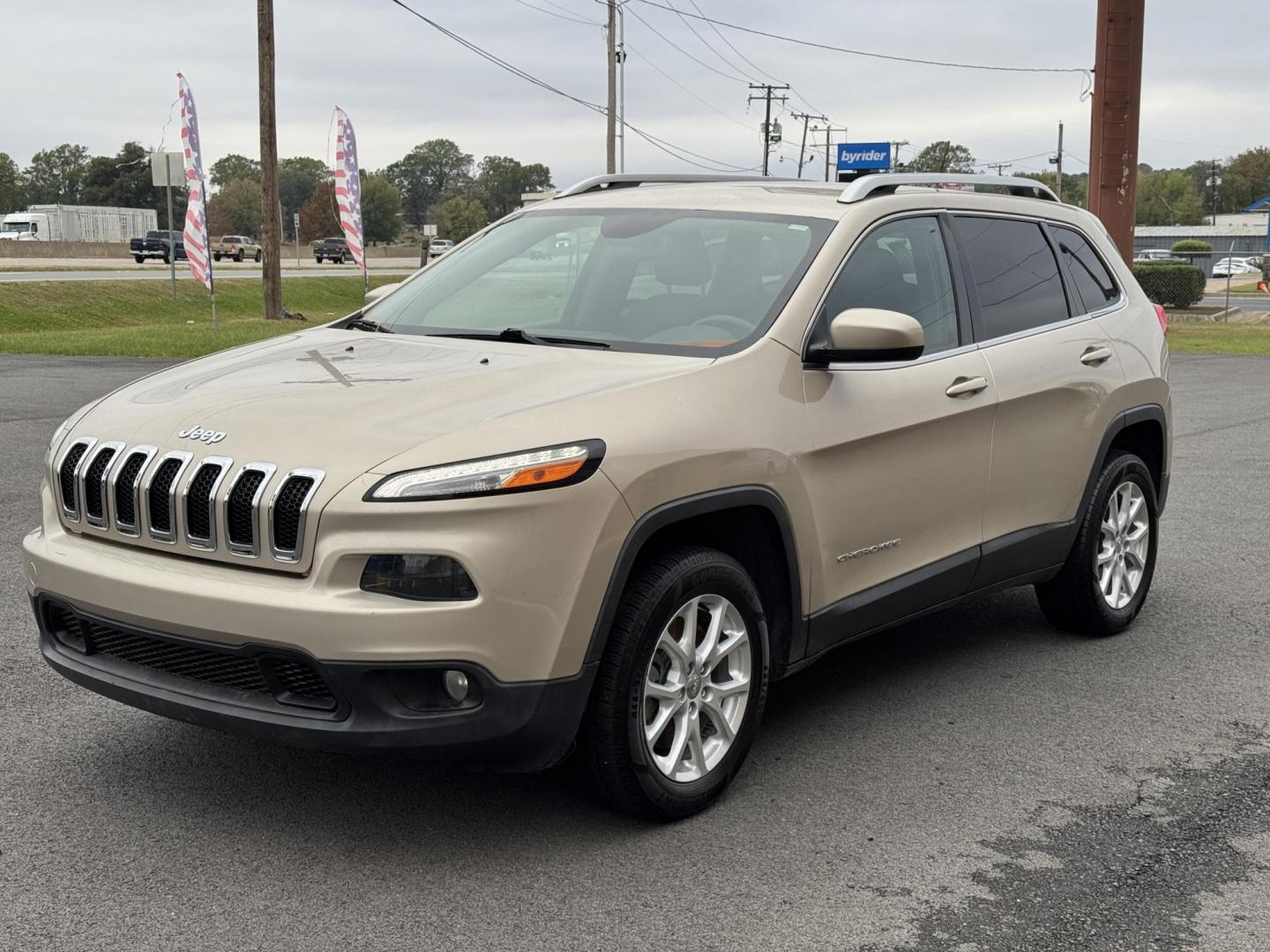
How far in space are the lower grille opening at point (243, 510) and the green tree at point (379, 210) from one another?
127 m

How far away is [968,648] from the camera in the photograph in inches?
230

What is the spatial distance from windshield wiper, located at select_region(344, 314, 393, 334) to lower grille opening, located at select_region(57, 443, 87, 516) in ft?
4.04

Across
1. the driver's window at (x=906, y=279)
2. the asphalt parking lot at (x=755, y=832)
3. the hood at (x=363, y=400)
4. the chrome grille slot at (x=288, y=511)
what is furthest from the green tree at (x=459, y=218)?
the chrome grille slot at (x=288, y=511)

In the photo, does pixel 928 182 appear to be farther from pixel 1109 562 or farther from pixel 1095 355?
pixel 1109 562

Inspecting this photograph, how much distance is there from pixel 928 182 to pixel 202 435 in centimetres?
290

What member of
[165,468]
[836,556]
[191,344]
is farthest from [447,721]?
[191,344]

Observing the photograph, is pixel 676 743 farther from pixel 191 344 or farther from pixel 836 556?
pixel 191 344

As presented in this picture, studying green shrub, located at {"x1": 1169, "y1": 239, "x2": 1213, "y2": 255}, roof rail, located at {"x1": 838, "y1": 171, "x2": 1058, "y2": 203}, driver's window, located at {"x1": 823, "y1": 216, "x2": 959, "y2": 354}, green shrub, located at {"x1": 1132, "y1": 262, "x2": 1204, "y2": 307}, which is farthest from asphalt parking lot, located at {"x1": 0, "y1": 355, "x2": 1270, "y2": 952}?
green shrub, located at {"x1": 1169, "y1": 239, "x2": 1213, "y2": 255}

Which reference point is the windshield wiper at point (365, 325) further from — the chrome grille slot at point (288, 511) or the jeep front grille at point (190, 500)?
the chrome grille slot at point (288, 511)

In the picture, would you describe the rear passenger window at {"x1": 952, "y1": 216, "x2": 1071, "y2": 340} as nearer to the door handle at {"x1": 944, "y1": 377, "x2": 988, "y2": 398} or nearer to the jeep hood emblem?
the door handle at {"x1": 944, "y1": 377, "x2": 988, "y2": 398}

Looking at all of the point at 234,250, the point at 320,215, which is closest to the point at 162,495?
the point at 234,250

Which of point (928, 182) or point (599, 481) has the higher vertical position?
point (928, 182)

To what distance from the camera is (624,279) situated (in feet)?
15.8

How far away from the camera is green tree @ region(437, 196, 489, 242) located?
106 m
